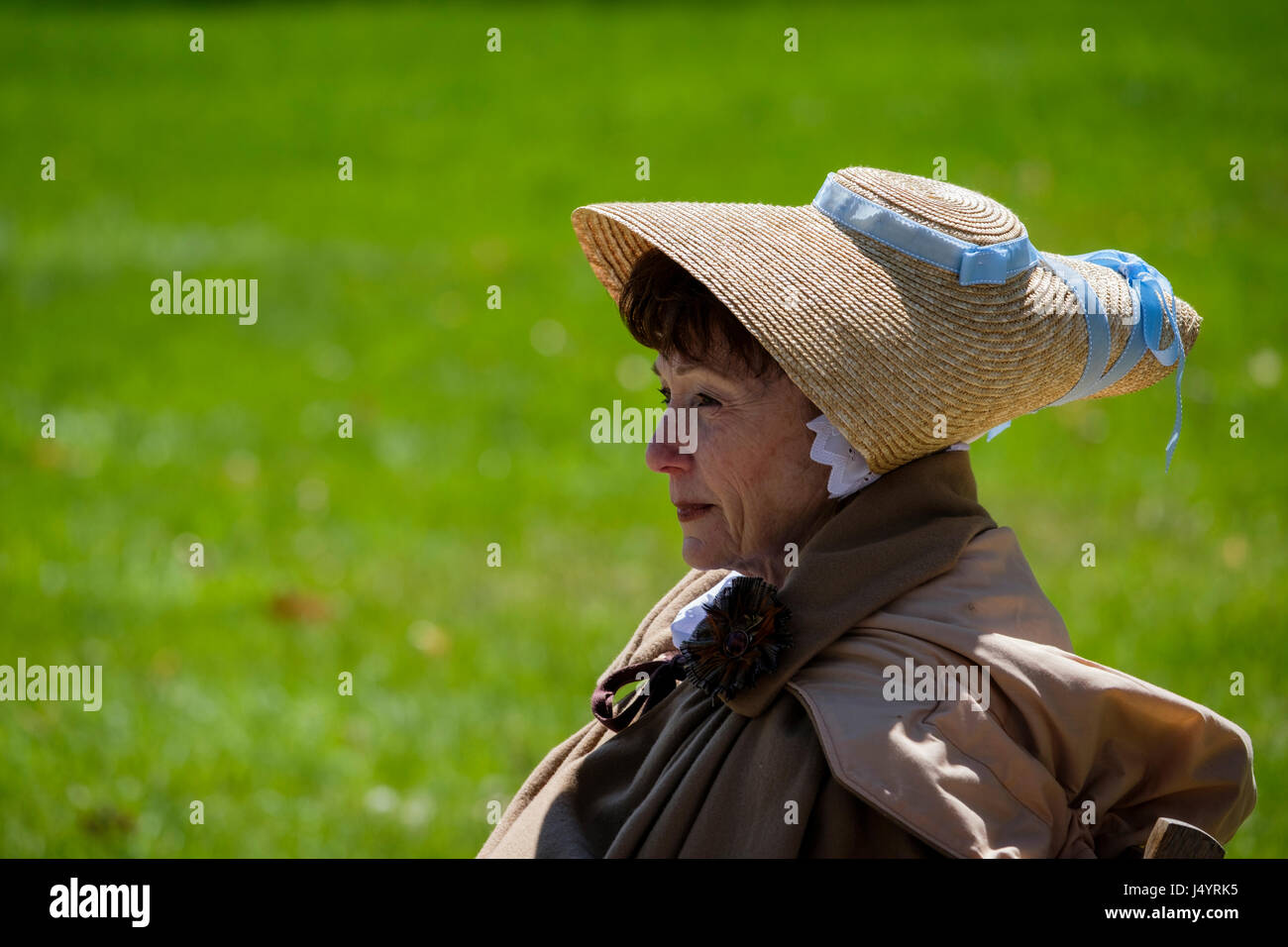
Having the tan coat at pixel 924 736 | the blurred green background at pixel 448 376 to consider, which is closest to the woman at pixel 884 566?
the tan coat at pixel 924 736

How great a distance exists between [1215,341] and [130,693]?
5231 millimetres

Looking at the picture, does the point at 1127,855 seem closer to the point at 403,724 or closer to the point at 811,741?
the point at 811,741

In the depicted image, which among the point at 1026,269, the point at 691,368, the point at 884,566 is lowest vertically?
the point at 884,566

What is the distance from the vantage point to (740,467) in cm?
239

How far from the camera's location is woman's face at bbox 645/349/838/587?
237 centimetres

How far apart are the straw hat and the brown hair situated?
110 mm

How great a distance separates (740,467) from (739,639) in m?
0.32

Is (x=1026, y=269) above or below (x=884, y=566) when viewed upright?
above

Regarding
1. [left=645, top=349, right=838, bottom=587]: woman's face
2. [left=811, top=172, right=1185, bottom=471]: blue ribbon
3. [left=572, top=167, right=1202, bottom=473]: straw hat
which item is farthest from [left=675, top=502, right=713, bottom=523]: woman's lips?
[left=811, top=172, right=1185, bottom=471]: blue ribbon

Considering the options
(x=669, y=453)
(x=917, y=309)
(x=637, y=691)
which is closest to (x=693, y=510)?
(x=669, y=453)

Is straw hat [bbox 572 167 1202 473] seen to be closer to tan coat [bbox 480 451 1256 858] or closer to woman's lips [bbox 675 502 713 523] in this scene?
tan coat [bbox 480 451 1256 858]

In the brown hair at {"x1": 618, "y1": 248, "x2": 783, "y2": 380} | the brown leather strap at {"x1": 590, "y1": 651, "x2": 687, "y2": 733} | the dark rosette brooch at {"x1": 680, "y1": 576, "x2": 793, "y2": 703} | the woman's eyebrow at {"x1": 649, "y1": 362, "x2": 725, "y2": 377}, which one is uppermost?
the brown hair at {"x1": 618, "y1": 248, "x2": 783, "y2": 380}

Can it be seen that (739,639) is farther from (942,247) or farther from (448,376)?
(448,376)
